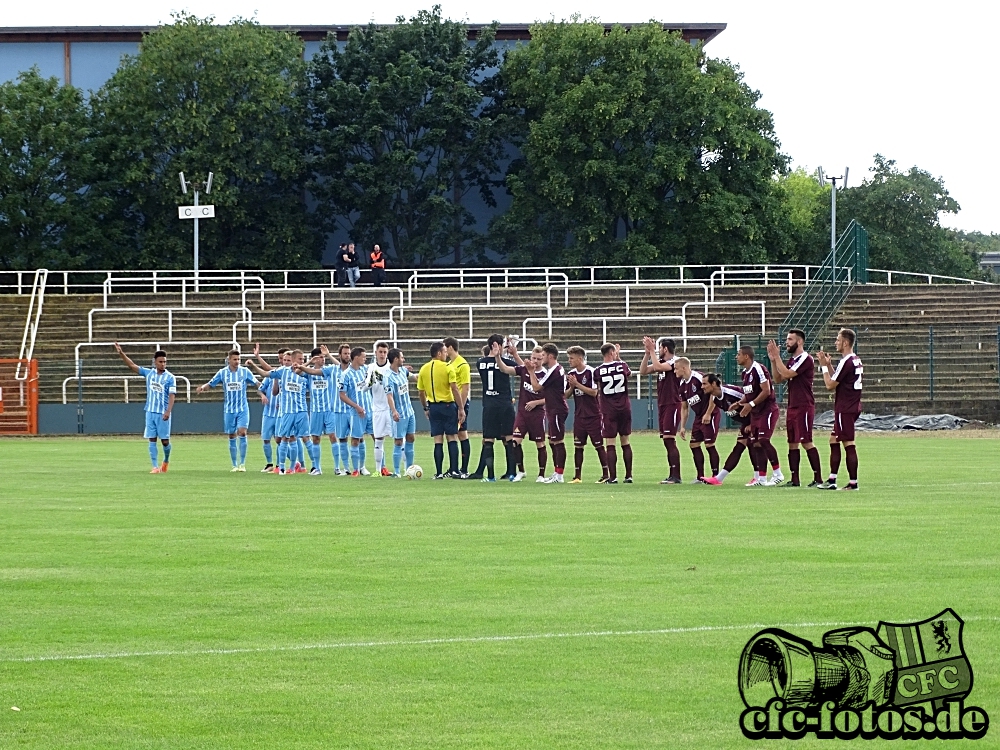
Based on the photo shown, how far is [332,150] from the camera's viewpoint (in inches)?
2616

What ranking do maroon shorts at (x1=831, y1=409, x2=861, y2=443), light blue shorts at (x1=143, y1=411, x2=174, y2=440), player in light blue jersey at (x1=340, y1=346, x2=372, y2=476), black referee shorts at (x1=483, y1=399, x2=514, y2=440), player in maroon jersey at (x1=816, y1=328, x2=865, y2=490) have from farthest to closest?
light blue shorts at (x1=143, y1=411, x2=174, y2=440) → player in light blue jersey at (x1=340, y1=346, x2=372, y2=476) → black referee shorts at (x1=483, y1=399, x2=514, y2=440) → maroon shorts at (x1=831, y1=409, x2=861, y2=443) → player in maroon jersey at (x1=816, y1=328, x2=865, y2=490)

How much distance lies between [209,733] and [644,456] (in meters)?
25.1

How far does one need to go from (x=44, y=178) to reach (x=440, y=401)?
43877 millimetres

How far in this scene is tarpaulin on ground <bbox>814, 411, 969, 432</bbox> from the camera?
42469 millimetres

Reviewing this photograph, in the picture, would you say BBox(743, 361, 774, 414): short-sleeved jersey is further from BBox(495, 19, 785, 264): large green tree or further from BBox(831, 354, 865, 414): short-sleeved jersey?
BBox(495, 19, 785, 264): large green tree

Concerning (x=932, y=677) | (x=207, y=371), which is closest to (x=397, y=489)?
(x=932, y=677)

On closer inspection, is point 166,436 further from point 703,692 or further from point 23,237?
point 23,237

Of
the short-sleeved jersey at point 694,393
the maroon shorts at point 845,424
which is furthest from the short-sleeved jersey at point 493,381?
the maroon shorts at point 845,424

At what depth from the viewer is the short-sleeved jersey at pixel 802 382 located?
21469 mm

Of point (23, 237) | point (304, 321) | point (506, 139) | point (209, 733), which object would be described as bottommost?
point (209, 733)

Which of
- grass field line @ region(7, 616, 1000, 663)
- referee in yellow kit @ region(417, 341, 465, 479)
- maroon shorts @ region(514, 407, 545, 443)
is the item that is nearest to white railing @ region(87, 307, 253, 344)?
referee in yellow kit @ region(417, 341, 465, 479)

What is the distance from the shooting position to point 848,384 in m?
20.4

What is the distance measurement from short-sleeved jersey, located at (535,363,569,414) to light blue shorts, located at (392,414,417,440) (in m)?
2.52

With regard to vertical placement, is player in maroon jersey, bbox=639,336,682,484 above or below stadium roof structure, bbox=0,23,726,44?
below
